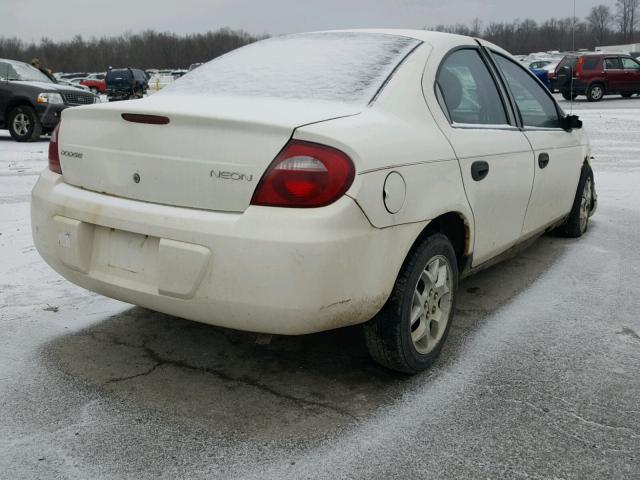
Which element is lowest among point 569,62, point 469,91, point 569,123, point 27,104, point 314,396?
point 314,396

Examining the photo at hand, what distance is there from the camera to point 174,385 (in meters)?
2.77

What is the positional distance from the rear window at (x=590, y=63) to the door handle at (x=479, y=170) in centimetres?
2309

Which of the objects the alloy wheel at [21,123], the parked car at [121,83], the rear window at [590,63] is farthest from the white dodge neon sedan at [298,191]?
the parked car at [121,83]

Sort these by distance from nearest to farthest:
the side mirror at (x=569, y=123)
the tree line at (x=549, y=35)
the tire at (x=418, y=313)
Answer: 1. the tire at (x=418, y=313)
2. the side mirror at (x=569, y=123)
3. the tree line at (x=549, y=35)

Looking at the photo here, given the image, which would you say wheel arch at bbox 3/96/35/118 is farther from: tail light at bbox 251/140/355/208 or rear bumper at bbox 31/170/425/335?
tail light at bbox 251/140/355/208

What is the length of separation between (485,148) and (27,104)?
1152cm

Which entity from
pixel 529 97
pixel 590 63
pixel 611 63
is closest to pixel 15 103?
pixel 529 97

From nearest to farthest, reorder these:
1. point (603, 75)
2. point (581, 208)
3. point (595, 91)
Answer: point (581, 208) → point (603, 75) → point (595, 91)

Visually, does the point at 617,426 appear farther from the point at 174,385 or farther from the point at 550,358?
the point at 174,385

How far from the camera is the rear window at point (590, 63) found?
930 inches

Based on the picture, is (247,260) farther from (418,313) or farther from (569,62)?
(569,62)

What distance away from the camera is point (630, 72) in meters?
23.8

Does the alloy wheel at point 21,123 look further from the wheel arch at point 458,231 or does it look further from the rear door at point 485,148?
the wheel arch at point 458,231

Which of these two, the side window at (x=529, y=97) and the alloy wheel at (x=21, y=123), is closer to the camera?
the side window at (x=529, y=97)
